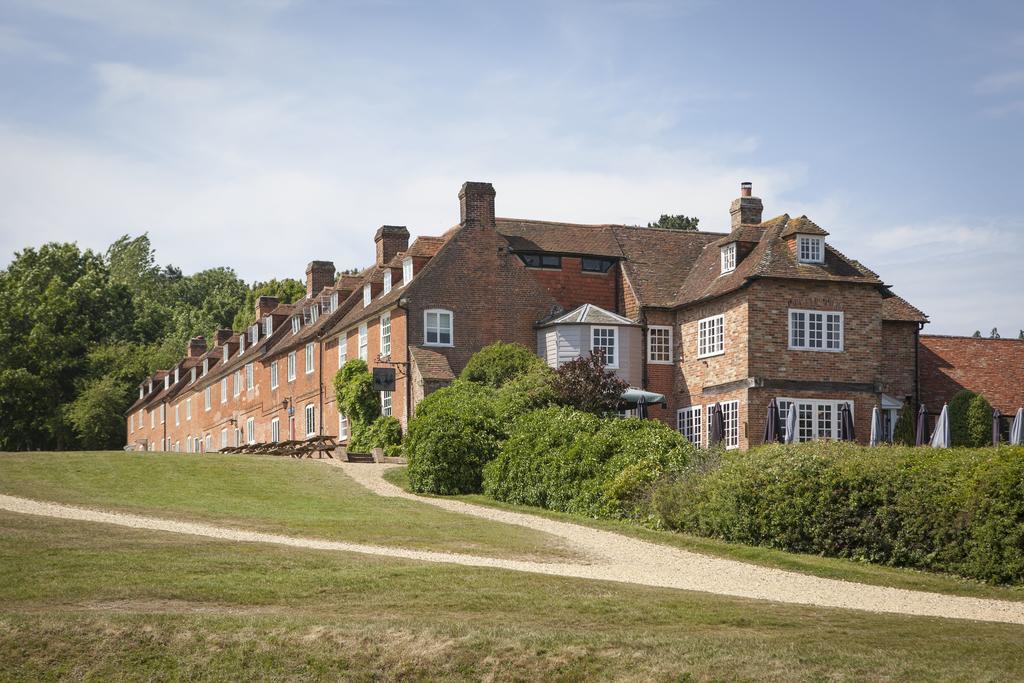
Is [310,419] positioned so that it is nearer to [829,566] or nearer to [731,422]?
[731,422]

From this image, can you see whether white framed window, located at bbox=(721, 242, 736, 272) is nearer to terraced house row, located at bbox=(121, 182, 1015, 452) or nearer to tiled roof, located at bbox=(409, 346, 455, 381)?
terraced house row, located at bbox=(121, 182, 1015, 452)

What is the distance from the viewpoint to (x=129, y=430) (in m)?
87.1

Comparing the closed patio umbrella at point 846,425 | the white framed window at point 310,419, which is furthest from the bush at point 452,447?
the white framed window at point 310,419

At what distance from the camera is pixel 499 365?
4038cm

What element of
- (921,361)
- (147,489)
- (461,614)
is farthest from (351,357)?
(461,614)

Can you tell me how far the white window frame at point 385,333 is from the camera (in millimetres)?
46469

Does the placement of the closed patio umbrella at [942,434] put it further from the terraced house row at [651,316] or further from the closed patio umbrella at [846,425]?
the terraced house row at [651,316]

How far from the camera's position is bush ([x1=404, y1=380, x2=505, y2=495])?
1340 inches

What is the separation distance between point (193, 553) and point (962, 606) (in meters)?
11.7

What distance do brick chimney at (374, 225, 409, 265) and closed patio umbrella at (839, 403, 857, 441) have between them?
67.7 feet

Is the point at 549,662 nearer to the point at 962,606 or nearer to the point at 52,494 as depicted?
the point at 962,606

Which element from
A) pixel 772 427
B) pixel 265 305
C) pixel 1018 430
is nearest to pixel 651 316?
pixel 772 427

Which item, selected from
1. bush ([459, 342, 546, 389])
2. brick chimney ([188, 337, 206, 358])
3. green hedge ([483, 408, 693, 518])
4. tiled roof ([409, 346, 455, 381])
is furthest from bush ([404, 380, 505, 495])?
brick chimney ([188, 337, 206, 358])

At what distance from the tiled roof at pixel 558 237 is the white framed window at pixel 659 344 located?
3805 mm
